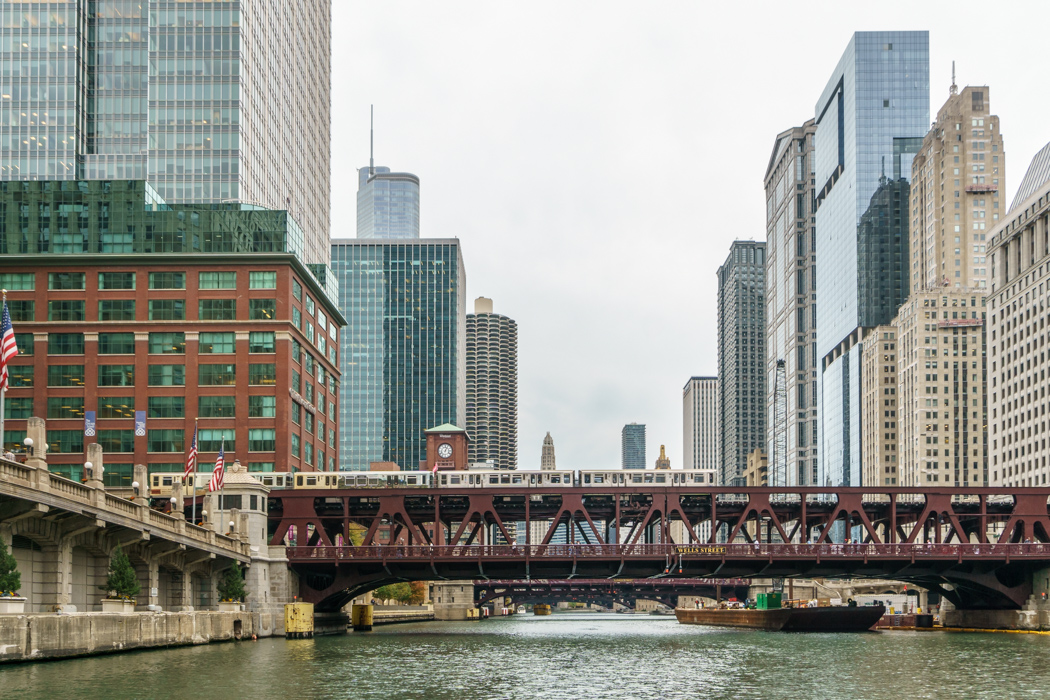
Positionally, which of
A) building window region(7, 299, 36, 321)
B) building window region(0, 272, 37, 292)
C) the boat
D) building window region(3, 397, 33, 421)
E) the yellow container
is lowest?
the boat

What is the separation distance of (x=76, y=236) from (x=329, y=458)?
48075 mm

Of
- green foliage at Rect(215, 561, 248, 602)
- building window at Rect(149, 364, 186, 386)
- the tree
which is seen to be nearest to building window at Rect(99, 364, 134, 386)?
building window at Rect(149, 364, 186, 386)

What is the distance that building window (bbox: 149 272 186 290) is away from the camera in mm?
142875

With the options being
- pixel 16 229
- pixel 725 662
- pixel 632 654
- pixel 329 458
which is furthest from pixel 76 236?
pixel 725 662

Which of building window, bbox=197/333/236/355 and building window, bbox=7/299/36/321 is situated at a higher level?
building window, bbox=7/299/36/321

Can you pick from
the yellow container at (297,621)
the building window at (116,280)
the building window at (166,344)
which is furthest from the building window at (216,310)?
the yellow container at (297,621)

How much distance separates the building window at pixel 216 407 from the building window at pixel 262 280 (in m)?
13.4

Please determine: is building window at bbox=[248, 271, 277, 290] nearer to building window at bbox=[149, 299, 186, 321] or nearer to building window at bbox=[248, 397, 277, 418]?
building window at bbox=[149, 299, 186, 321]

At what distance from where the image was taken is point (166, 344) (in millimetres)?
142500

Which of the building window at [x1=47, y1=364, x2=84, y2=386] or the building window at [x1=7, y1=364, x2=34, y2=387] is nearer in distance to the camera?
the building window at [x1=7, y1=364, x2=34, y2=387]

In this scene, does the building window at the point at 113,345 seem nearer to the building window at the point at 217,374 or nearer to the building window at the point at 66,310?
the building window at the point at 66,310

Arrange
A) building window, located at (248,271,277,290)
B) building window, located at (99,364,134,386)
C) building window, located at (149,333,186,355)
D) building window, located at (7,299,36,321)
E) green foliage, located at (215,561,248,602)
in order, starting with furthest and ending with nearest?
building window, located at (248,271,277,290) < building window, located at (149,333,186,355) < building window, located at (99,364,134,386) < building window, located at (7,299,36,321) < green foliage, located at (215,561,248,602)

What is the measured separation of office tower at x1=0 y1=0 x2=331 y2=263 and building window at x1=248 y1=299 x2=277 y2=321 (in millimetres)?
17424

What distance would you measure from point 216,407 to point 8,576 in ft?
288
